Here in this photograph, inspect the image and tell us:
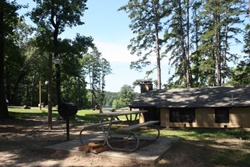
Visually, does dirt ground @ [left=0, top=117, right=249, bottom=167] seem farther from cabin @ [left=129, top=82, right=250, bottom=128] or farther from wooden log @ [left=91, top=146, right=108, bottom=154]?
cabin @ [left=129, top=82, right=250, bottom=128]

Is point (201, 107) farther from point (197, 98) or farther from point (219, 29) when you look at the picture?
point (219, 29)

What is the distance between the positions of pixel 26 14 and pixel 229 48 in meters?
21.2

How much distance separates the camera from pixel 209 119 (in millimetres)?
16344

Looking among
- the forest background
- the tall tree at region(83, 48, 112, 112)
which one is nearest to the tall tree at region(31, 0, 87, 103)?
the forest background

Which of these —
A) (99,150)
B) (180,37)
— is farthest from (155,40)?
(99,150)

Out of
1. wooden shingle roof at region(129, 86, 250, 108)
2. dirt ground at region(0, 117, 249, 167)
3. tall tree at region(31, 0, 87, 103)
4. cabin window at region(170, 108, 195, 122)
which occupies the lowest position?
dirt ground at region(0, 117, 249, 167)

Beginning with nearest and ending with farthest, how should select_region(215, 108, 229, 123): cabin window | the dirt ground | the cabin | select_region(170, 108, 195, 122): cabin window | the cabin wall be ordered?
the dirt ground → the cabin wall → the cabin → select_region(215, 108, 229, 123): cabin window → select_region(170, 108, 195, 122): cabin window

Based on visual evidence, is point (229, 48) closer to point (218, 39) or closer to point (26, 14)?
point (218, 39)

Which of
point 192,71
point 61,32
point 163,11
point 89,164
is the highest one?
point 163,11

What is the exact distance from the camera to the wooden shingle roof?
16125 millimetres

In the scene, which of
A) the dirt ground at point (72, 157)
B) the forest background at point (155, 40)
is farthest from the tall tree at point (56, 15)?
the dirt ground at point (72, 157)

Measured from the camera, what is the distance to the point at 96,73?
65312 millimetres

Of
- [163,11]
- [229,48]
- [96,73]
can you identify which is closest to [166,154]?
[163,11]

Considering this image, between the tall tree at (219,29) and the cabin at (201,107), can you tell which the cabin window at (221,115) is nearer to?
the cabin at (201,107)
